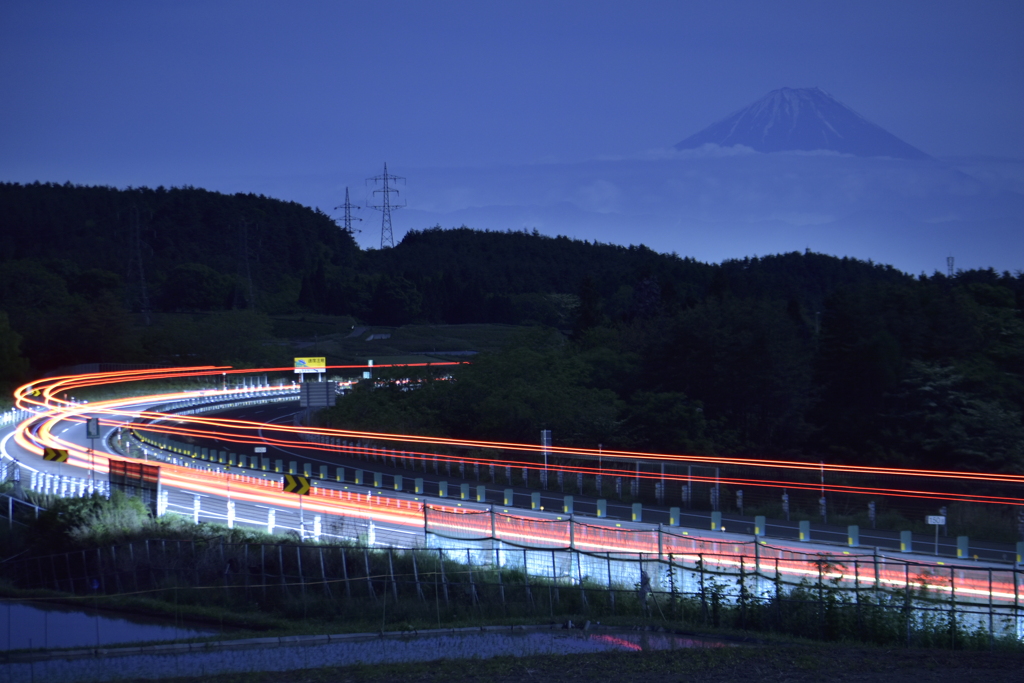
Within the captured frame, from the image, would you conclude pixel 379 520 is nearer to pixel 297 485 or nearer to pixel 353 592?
pixel 297 485

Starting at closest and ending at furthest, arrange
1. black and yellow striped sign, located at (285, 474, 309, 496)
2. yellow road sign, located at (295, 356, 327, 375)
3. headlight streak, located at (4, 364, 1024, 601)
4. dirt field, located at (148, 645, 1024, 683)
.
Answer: dirt field, located at (148, 645, 1024, 683) → headlight streak, located at (4, 364, 1024, 601) → black and yellow striped sign, located at (285, 474, 309, 496) → yellow road sign, located at (295, 356, 327, 375)

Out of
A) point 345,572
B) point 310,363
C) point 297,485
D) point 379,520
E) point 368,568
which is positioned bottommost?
point 379,520

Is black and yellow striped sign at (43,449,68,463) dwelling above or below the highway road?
above

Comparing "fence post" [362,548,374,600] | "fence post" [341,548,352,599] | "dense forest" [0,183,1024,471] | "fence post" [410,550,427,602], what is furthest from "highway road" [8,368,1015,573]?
"dense forest" [0,183,1024,471]

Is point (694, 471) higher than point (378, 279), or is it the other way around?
point (378, 279)

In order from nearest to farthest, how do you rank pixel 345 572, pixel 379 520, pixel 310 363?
pixel 345 572
pixel 379 520
pixel 310 363

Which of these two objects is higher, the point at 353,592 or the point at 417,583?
the point at 417,583

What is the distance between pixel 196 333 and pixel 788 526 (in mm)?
93673

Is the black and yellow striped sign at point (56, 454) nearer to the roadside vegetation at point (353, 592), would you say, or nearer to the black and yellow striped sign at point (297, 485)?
the roadside vegetation at point (353, 592)

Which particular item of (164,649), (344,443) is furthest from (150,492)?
(344,443)

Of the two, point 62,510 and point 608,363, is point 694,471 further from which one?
point 608,363

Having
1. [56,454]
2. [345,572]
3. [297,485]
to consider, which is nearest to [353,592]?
[345,572]

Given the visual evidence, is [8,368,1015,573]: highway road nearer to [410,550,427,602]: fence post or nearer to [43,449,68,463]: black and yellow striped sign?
[43,449,68,463]: black and yellow striped sign

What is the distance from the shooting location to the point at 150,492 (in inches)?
1233
